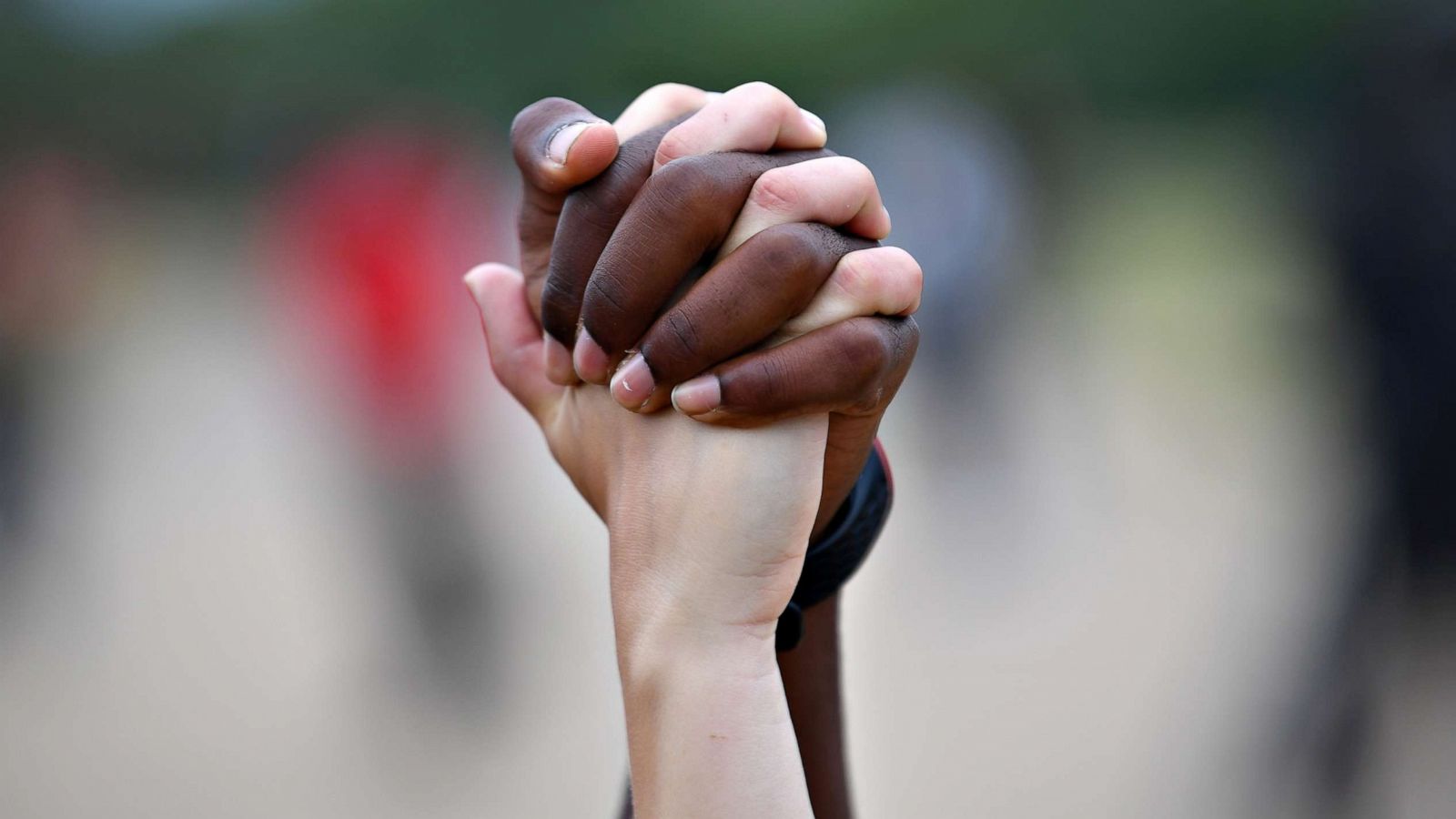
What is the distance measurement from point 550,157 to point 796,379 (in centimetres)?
35

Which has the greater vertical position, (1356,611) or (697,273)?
(697,273)

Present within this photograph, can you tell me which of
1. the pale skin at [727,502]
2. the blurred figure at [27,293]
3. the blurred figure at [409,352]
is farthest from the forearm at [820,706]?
the blurred figure at [27,293]

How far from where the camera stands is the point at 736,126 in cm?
127

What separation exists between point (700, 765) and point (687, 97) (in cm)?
77

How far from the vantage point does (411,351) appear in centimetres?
547

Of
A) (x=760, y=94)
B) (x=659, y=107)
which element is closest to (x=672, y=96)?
(x=659, y=107)

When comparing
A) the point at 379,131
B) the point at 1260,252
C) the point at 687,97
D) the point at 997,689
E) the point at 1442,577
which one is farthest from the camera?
the point at 1260,252

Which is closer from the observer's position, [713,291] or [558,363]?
[713,291]

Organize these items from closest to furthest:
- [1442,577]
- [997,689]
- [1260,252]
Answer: [1442,577] → [997,689] → [1260,252]

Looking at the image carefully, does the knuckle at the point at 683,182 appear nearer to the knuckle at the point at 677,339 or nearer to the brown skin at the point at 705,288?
the brown skin at the point at 705,288

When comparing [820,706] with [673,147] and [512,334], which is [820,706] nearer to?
[512,334]

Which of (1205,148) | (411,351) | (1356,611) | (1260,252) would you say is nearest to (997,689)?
(1356,611)

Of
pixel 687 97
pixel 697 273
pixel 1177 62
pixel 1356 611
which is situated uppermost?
pixel 1177 62

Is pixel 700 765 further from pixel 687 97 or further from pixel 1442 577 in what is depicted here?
pixel 1442 577
